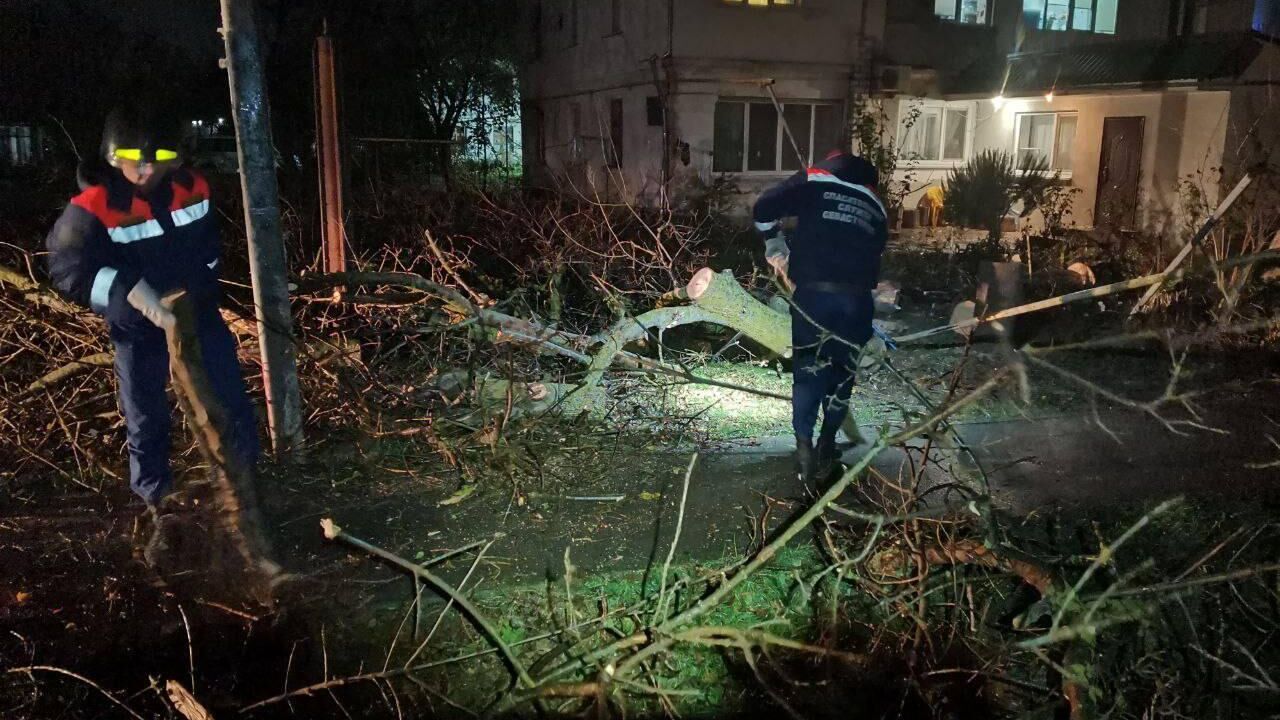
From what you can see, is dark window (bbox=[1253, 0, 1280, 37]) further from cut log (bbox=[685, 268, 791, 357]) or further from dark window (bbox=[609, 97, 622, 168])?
cut log (bbox=[685, 268, 791, 357])

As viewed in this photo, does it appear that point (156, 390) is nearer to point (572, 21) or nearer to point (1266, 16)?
point (572, 21)

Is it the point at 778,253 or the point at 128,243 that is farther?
the point at 778,253

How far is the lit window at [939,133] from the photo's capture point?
61.2 ft

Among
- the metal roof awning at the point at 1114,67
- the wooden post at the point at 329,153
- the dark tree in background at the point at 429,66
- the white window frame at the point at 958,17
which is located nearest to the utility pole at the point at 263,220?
the wooden post at the point at 329,153

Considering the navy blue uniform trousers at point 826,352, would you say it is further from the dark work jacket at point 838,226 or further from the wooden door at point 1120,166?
the wooden door at point 1120,166

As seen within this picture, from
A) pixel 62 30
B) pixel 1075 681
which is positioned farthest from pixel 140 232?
pixel 62 30

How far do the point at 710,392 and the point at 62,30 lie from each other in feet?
69.4

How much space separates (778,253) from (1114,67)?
13413 millimetres

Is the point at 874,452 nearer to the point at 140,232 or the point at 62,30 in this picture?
the point at 140,232

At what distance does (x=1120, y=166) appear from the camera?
1538cm

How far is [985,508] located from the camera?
385cm

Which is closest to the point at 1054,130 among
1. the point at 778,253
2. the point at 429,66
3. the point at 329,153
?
the point at 429,66

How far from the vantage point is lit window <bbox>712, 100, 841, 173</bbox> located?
16312 millimetres

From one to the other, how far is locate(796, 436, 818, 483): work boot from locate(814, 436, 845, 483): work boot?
71 millimetres
